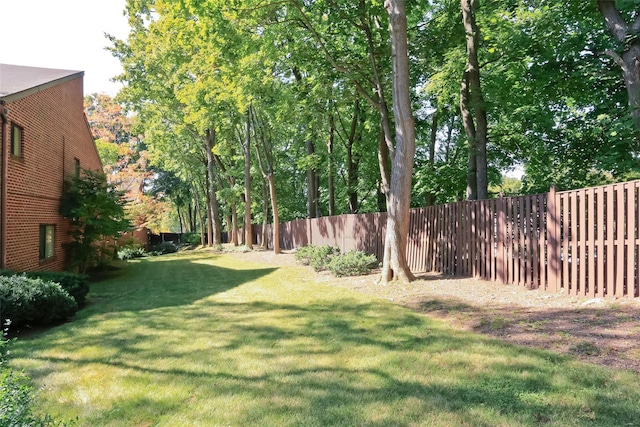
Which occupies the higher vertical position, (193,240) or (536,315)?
(536,315)

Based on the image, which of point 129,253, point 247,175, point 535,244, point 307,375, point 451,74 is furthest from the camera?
point 129,253

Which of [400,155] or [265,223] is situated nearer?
[400,155]

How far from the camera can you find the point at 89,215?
42.9 ft

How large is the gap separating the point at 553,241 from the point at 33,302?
877cm

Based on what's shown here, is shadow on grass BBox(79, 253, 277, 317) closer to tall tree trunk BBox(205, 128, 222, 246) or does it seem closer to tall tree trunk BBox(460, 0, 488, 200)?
tall tree trunk BBox(460, 0, 488, 200)

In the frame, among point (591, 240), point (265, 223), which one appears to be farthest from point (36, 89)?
point (265, 223)

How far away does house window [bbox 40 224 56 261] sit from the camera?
38.0 ft

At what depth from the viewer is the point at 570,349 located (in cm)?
440

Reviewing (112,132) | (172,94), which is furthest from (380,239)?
(112,132)

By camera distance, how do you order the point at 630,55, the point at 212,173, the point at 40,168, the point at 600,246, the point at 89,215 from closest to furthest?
the point at 600,246
the point at 630,55
the point at 40,168
the point at 89,215
the point at 212,173

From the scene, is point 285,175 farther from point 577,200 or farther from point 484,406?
point 484,406

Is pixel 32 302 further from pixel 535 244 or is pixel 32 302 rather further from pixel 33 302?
pixel 535 244

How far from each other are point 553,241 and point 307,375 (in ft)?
17.0

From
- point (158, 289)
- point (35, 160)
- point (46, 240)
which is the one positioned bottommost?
point (158, 289)
